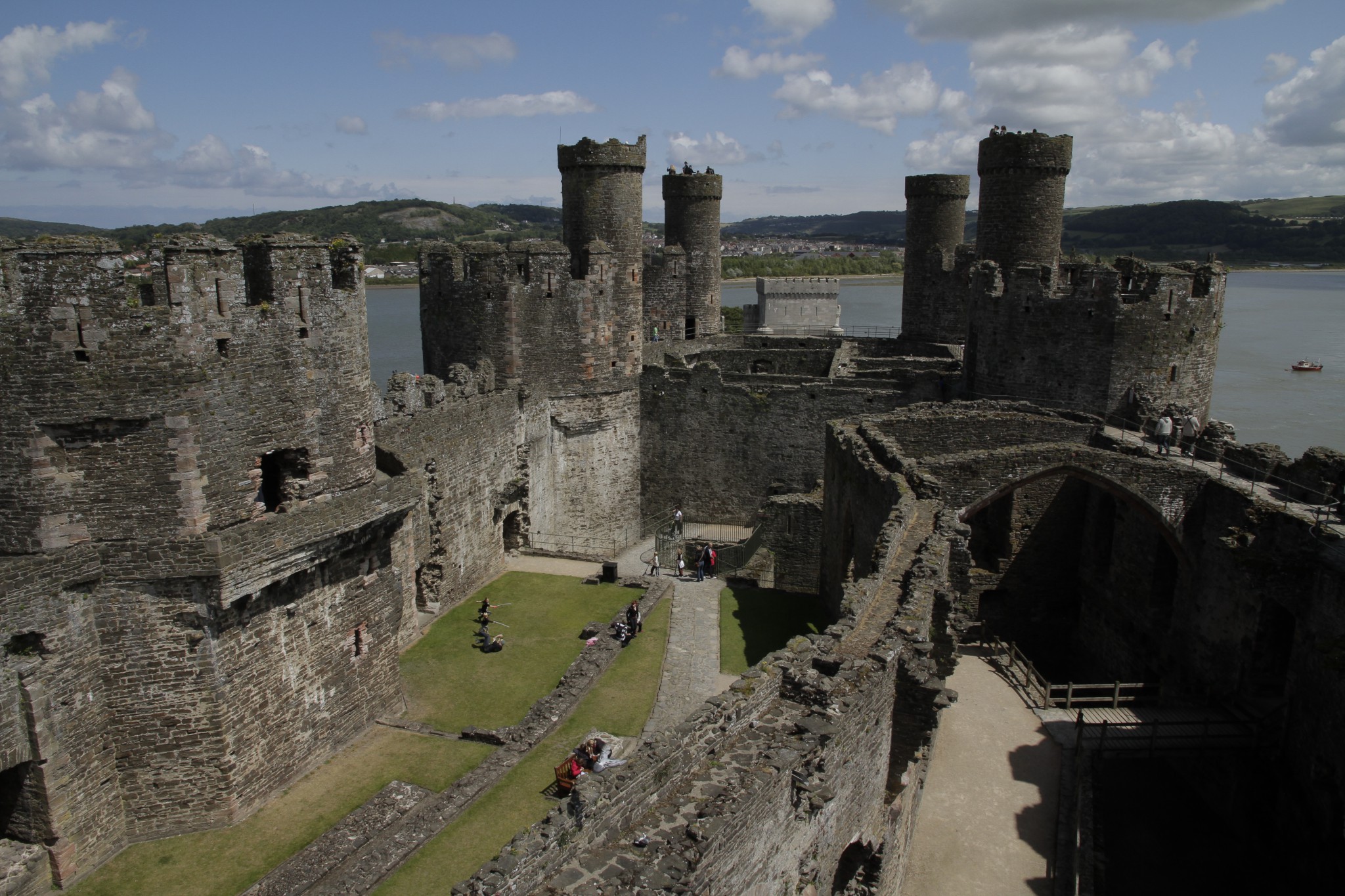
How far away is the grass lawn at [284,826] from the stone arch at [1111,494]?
8298mm

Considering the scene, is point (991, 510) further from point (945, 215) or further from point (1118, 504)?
point (945, 215)

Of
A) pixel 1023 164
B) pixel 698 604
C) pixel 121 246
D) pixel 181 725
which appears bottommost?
pixel 698 604

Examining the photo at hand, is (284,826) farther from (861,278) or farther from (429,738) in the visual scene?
(861,278)

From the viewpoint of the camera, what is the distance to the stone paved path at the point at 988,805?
32.5 ft

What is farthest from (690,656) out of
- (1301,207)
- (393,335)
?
(1301,207)

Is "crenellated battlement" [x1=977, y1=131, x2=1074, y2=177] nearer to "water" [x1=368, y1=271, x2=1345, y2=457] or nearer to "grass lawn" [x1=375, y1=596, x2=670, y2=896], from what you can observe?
"water" [x1=368, y1=271, x2=1345, y2=457]

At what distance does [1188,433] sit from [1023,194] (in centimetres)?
693

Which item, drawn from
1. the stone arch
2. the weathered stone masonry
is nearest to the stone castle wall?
the stone arch

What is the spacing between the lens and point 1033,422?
54.3 feet

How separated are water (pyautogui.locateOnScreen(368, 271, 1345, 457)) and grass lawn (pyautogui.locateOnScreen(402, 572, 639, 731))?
616 inches

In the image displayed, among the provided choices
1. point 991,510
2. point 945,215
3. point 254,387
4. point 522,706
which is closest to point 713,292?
point 945,215

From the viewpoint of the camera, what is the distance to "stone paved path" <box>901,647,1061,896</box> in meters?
9.91

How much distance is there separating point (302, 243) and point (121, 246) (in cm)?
194

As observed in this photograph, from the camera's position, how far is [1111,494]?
15414 mm
